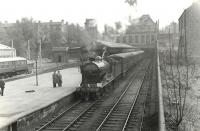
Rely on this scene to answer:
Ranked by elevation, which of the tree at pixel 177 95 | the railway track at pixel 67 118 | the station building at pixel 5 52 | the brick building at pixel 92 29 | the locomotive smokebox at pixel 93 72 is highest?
the brick building at pixel 92 29

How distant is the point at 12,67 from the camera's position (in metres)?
35.5

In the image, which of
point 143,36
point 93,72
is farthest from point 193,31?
point 143,36

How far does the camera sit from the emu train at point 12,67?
33.2 meters

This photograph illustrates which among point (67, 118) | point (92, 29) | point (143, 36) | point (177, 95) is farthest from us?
point (143, 36)

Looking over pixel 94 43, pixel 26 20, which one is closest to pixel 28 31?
pixel 26 20

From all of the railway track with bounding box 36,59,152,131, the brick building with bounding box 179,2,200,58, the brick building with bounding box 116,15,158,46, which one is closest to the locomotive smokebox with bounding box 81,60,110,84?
the railway track with bounding box 36,59,152,131

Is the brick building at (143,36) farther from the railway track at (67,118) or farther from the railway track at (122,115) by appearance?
the railway track at (67,118)

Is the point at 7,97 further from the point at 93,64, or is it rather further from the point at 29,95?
the point at 93,64

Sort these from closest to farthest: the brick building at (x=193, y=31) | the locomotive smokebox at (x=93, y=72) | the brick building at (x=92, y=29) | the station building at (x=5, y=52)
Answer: the locomotive smokebox at (x=93, y=72) < the brick building at (x=92, y=29) < the brick building at (x=193, y=31) < the station building at (x=5, y=52)

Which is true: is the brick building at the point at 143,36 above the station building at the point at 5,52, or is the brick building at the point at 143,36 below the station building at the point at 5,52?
above

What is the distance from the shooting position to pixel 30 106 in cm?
1538

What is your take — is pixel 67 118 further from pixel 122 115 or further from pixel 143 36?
pixel 143 36

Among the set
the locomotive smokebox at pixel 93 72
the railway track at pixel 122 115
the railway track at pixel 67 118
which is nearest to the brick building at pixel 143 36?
the railway track at pixel 122 115

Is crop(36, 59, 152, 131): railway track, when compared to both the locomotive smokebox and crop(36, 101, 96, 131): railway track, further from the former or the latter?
the locomotive smokebox
